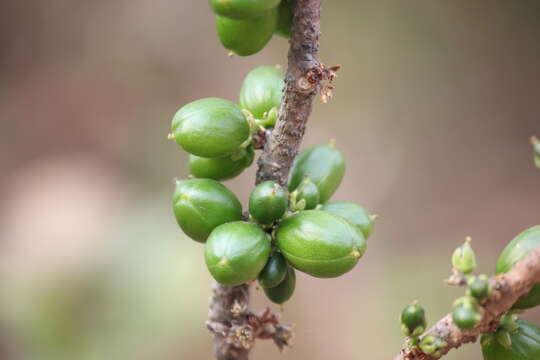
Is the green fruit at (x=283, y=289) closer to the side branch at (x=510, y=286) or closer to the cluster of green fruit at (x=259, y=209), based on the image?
the cluster of green fruit at (x=259, y=209)

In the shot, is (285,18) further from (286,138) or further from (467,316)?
(467,316)

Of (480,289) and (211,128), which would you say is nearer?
(480,289)

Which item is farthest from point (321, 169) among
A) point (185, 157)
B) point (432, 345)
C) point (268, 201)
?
point (185, 157)

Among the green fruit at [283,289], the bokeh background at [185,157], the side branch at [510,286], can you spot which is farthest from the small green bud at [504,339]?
the bokeh background at [185,157]

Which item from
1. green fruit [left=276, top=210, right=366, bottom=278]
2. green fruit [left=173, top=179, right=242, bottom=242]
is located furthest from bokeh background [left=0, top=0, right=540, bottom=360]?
green fruit [left=276, top=210, right=366, bottom=278]

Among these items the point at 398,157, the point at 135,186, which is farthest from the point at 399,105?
the point at 135,186

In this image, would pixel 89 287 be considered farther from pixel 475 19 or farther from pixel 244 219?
pixel 475 19

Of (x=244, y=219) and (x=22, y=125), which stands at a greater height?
(x=22, y=125)
